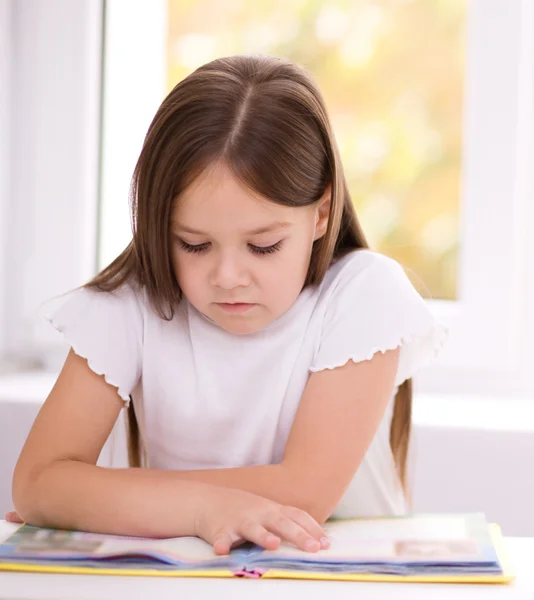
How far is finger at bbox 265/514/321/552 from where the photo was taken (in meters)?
0.76

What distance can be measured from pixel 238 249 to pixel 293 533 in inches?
11.4

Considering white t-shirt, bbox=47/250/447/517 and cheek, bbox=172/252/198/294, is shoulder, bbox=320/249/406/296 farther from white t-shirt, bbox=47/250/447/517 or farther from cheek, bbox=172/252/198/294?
cheek, bbox=172/252/198/294

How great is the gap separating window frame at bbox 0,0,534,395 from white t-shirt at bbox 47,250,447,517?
576 millimetres

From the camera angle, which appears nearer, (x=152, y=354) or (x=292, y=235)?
(x=292, y=235)

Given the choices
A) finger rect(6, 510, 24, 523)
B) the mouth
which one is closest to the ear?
the mouth

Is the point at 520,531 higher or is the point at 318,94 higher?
the point at 318,94

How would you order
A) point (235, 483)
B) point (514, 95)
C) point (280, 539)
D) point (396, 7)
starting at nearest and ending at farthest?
point (280, 539), point (235, 483), point (514, 95), point (396, 7)

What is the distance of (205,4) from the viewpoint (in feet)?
5.92

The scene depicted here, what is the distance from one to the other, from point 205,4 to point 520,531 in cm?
112

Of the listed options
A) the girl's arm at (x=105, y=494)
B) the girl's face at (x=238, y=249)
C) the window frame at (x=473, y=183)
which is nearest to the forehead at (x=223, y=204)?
the girl's face at (x=238, y=249)

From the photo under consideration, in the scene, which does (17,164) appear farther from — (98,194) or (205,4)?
(205,4)

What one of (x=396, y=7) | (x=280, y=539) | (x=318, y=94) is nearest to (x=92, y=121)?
(x=396, y=7)

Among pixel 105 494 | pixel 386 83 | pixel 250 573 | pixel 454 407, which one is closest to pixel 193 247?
pixel 105 494

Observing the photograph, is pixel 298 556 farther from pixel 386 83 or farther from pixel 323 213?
pixel 386 83
